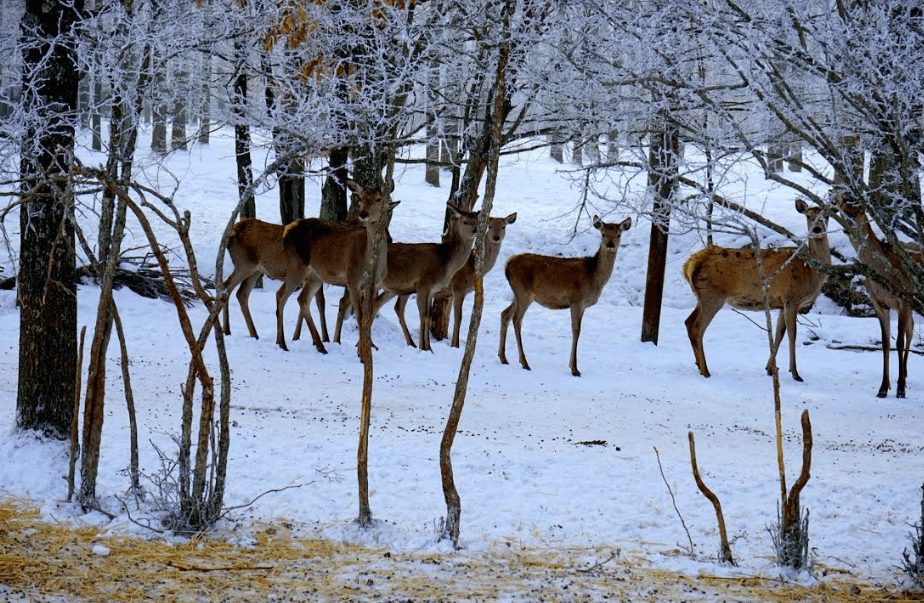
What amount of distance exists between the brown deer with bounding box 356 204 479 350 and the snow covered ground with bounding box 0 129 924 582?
24.1 inches

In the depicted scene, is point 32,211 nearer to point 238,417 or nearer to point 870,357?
point 238,417

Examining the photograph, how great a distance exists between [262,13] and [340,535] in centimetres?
603

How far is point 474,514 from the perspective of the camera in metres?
6.18

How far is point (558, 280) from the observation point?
13852 millimetres

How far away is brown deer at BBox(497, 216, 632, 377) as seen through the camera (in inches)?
541

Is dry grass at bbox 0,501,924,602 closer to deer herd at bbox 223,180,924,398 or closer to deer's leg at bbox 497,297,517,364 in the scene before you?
deer herd at bbox 223,180,924,398

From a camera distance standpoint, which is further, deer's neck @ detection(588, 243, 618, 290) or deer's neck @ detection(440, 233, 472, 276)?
deer's neck @ detection(440, 233, 472, 276)

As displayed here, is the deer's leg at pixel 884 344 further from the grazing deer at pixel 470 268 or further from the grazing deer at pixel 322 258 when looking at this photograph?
the grazing deer at pixel 322 258

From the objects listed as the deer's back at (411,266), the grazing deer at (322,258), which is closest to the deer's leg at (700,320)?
the deer's back at (411,266)

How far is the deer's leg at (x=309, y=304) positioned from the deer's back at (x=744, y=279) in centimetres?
478

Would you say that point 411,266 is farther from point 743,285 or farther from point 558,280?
point 743,285

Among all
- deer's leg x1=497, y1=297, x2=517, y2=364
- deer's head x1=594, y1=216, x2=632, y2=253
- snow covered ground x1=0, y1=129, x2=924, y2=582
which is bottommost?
snow covered ground x1=0, y1=129, x2=924, y2=582

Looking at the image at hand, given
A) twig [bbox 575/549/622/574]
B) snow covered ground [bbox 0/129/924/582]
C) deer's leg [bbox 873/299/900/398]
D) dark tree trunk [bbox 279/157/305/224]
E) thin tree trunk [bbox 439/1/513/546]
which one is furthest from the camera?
dark tree trunk [bbox 279/157/305/224]

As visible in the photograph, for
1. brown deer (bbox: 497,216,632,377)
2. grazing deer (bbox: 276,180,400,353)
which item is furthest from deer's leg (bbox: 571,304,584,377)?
grazing deer (bbox: 276,180,400,353)
